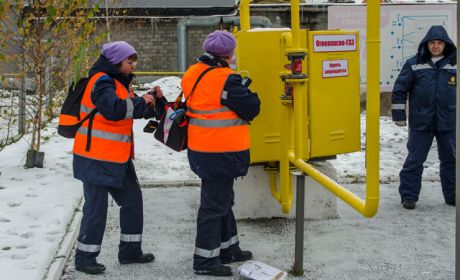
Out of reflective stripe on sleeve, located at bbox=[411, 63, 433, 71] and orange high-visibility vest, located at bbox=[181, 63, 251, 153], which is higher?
reflective stripe on sleeve, located at bbox=[411, 63, 433, 71]

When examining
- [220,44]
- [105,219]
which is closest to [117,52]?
[220,44]

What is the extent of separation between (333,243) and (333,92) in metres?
1.15

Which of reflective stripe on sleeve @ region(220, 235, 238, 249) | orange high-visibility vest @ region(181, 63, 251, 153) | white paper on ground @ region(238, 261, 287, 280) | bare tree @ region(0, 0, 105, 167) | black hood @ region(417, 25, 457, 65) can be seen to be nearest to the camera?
white paper on ground @ region(238, 261, 287, 280)

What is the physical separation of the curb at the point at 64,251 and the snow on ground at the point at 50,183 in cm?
4

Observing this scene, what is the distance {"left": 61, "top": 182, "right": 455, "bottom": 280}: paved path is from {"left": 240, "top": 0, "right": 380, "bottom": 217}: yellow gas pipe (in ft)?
1.16

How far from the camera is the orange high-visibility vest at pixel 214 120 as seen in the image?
12.5 feet

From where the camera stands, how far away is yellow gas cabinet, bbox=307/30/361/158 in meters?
4.67

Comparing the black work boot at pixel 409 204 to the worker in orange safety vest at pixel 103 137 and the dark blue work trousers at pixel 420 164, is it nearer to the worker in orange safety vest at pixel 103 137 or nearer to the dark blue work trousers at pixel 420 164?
the dark blue work trousers at pixel 420 164

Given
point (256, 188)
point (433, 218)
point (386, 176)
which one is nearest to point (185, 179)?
point (256, 188)

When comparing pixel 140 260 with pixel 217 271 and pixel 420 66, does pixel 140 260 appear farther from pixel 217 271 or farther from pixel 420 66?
pixel 420 66

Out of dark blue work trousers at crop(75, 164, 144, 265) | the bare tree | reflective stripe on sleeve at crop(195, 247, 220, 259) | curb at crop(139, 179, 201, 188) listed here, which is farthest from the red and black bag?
the bare tree

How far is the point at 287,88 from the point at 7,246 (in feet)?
7.43

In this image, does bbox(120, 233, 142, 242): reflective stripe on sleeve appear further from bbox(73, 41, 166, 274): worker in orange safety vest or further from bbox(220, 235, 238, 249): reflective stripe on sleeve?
bbox(220, 235, 238, 249): reflective stripe on sleeve

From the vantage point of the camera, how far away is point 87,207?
13.0 ft
